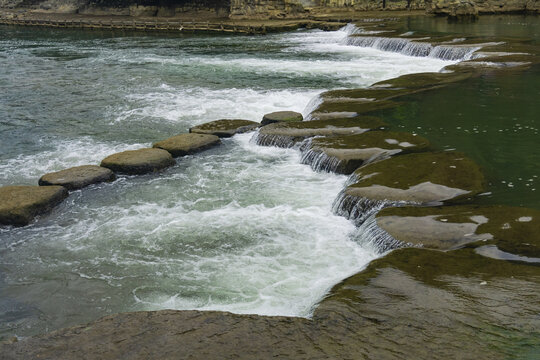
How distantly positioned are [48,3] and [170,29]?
25776 millimetres

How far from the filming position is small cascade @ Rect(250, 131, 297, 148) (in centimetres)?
1020

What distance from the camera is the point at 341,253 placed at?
6211 mm

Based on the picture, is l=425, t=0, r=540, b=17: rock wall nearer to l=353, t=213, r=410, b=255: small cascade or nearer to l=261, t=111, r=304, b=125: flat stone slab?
l=261, t=111, r=304, b=125: flat stone slab

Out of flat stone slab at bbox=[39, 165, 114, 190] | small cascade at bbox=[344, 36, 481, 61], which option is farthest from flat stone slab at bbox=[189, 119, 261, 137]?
small cascade at bbox=[344, 36, 481, 61]

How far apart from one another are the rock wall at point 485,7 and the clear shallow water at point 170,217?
16880mm

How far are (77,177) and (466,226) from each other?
19.9ft

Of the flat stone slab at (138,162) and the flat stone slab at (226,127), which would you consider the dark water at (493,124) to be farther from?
the flat stone slab at (138,162)

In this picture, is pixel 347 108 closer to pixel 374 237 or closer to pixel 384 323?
pixel 374 237

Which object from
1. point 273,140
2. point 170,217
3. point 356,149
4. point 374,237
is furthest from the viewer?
point 273,140

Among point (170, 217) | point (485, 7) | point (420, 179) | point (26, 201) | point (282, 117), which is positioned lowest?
point (170, 217)

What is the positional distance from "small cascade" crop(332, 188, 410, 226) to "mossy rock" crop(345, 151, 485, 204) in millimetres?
66

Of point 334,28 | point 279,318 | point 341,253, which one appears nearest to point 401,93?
point 341,253

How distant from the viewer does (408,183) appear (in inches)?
279

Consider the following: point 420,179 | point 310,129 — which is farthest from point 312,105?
point 420,179
